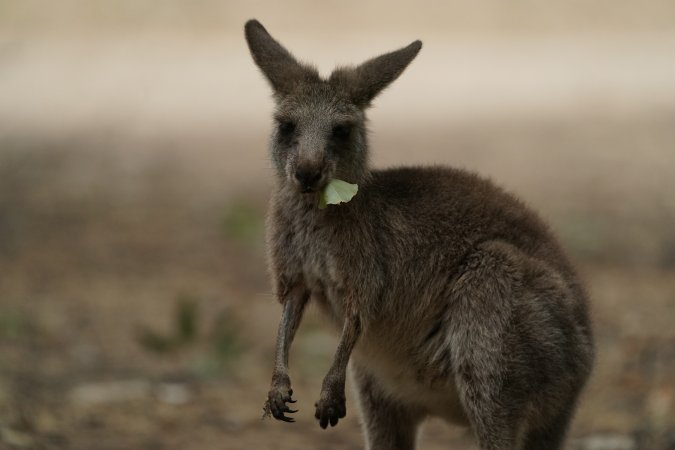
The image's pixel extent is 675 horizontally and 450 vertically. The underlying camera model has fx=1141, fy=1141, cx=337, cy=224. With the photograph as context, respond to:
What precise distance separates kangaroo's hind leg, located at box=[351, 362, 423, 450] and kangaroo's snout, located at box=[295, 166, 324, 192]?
41.8 inches

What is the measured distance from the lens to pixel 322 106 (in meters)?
5.13

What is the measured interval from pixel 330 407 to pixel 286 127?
1262mm

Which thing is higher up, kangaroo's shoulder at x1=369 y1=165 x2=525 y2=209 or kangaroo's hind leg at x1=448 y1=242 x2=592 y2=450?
kangaroo's shoulder at x1=369 y1=165 x2=525 y2=209

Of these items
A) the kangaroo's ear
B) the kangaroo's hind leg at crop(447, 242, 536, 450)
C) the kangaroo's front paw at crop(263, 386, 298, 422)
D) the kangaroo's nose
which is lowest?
the kangaroo's front paw at crop(263, 386, 298, 422)

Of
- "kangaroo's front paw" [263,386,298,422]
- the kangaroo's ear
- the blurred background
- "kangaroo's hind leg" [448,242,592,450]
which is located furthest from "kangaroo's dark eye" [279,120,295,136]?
"kangaroo's front paw" [263,386,298,422]

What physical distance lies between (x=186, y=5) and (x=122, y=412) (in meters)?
12.4

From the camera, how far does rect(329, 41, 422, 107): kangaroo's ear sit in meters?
5.20

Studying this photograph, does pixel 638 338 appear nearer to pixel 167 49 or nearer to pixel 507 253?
pixel 507 253

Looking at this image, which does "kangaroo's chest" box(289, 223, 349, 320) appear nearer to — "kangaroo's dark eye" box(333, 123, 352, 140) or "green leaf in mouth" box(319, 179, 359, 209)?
"green leaf in mouth" box(319, 179, 359, 209)

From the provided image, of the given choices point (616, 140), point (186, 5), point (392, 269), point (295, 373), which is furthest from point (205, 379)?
point (186, 5)

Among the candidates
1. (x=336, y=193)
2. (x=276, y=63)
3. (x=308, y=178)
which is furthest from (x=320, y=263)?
(x=276, y=63)

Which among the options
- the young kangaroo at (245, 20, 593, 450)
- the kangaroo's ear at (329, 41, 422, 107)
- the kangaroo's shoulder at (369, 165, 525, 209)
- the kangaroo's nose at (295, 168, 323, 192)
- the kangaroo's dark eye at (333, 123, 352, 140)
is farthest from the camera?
the kangaroo's shoulder at (369, 165, 525, 209)

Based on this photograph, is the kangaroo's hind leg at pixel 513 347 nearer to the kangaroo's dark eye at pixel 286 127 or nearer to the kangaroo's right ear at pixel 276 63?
the kangaroo's dark eye at pixel 286 127

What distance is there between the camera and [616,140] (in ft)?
49.0
